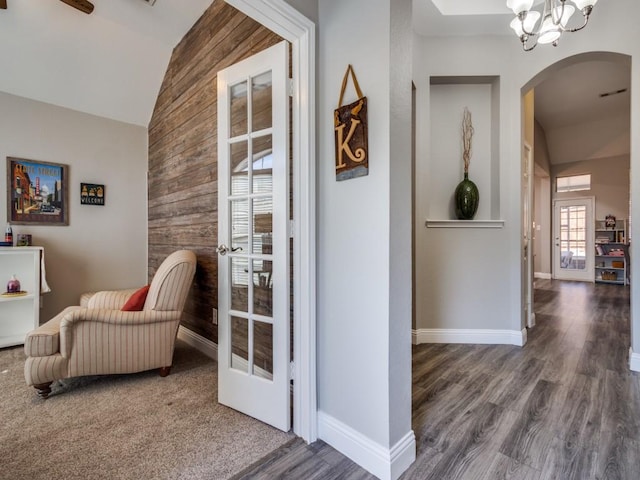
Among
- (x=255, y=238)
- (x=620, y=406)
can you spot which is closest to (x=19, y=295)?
(x=255, y=238)

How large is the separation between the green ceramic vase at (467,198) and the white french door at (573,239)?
6239 millimetres

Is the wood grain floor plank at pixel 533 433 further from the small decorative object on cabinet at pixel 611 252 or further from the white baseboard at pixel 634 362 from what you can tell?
the small decorative object on cabinet at pixel 611 252

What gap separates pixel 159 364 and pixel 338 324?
5.38 ft

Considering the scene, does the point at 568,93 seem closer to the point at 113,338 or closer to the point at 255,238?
the point at 255,238

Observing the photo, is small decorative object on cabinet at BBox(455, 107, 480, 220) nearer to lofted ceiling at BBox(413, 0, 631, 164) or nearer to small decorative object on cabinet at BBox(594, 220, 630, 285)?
lofted ceiling at BBox(413, 0, 631, 164)

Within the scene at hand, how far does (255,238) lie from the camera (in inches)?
75.3

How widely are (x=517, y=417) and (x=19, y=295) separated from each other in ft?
14.1

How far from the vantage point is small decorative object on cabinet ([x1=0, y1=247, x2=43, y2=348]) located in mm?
3043

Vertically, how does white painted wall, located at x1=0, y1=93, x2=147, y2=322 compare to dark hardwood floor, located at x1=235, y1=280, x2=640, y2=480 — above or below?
above

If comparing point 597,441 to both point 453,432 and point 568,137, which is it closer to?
point 453,432

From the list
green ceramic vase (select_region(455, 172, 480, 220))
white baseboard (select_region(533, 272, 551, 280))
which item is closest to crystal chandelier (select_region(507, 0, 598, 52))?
green ceramic vase (select_region(455, 172, 480, 220))

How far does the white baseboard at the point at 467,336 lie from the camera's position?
3.06 m

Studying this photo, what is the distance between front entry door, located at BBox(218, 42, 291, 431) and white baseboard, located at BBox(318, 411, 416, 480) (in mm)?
268

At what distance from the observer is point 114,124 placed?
3822mm
